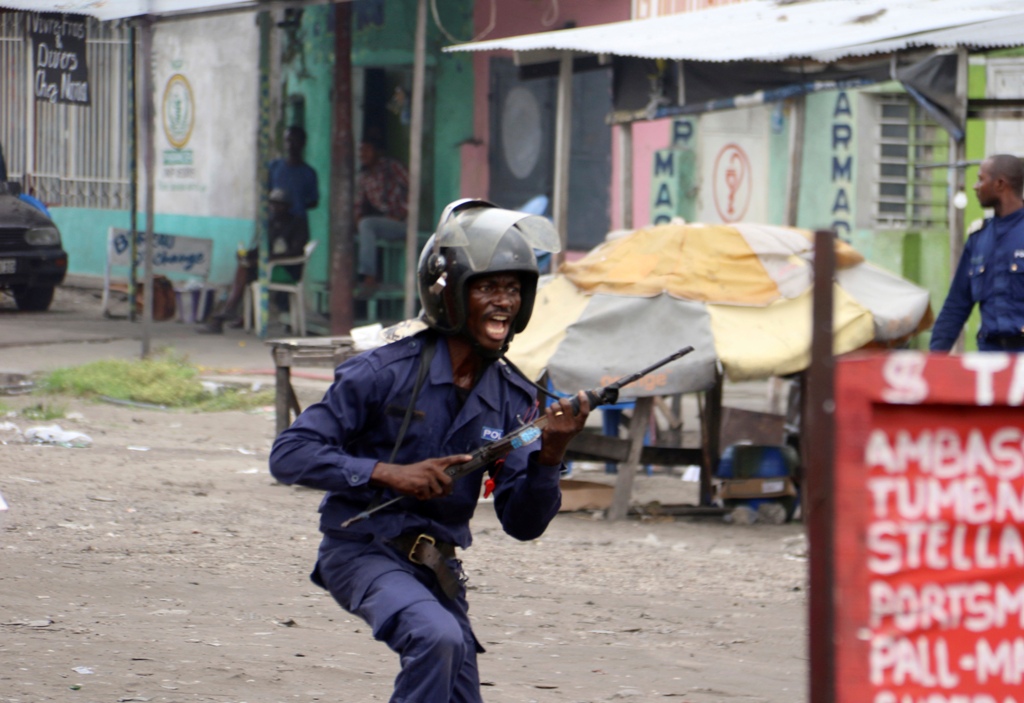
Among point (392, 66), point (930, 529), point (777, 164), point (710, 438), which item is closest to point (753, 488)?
point (710, 438)

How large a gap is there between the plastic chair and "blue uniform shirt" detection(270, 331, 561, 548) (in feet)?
38.8

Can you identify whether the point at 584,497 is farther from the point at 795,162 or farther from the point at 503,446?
the point at 503,446

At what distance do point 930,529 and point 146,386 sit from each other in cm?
989

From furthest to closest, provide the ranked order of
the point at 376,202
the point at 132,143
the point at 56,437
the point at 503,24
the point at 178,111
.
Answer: the point at 178,111 → the point at 376,202 → the point at 503,24 → the point at 132,143 → the point at 56,437

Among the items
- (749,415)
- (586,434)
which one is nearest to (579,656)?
(586,434)

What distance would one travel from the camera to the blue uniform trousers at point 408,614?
3.29 meters

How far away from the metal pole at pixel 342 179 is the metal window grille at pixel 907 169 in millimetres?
5218

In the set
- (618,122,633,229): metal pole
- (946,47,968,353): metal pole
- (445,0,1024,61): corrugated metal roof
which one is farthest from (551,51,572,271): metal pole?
(946,47,968,353): metal pole

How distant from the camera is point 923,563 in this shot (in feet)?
8.31

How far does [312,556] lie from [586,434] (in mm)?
Answer: 2080

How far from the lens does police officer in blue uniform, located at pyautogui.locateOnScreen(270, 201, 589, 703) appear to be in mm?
3506

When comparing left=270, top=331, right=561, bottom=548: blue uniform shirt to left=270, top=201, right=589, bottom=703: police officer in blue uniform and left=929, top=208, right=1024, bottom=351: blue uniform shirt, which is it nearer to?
left=270, top=201, right=589, bottom=703: police officer in blue uniform

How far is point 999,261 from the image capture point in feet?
23.8

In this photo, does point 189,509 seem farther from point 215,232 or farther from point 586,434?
point 215,232
